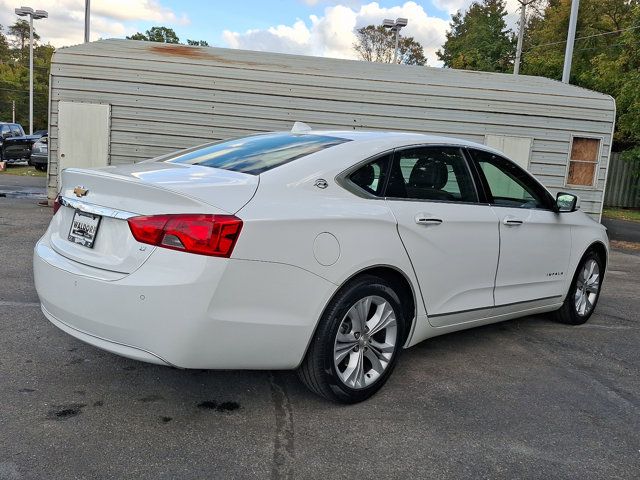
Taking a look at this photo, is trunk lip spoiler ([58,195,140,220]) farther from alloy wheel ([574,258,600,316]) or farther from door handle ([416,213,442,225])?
alloy wheel ([574,258,600,316])

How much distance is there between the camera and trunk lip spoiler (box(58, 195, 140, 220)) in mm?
3025

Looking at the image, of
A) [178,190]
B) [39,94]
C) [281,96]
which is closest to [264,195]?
[178,190]

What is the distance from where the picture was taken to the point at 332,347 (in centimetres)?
334

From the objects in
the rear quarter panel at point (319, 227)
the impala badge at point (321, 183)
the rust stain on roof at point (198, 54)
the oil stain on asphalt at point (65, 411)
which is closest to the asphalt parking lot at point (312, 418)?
the oil stain on asphalt at point (65, 411)

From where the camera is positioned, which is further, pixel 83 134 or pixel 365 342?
pixel 83 134

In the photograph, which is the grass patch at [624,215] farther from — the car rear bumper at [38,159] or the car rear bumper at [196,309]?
the car rear bumper at [38,159]

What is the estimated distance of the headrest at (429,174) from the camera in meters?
4.01

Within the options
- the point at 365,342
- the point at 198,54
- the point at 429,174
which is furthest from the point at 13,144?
the point at 365,342

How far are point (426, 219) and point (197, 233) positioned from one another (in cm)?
156

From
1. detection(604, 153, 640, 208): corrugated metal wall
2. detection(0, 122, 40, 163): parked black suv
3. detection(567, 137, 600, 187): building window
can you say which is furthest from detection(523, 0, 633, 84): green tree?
detection(0, 122, 40, 163): parked black suv

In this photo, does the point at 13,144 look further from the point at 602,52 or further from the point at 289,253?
the point at 602,52

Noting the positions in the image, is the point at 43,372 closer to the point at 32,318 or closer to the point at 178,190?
the point at 32,318

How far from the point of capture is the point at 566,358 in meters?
4.68

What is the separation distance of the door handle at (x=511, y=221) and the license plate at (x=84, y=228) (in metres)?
2.78
